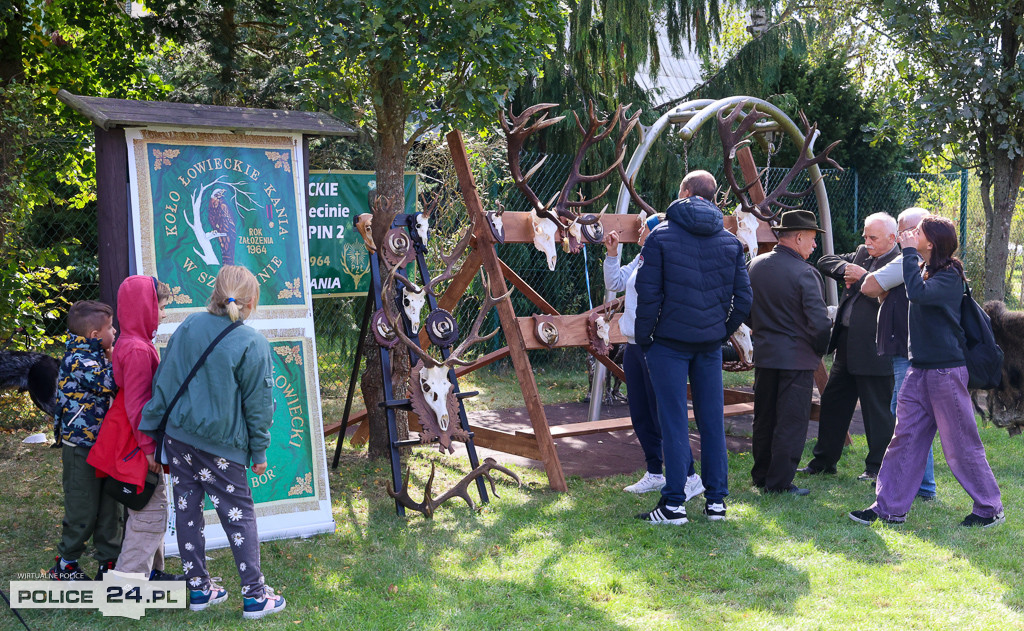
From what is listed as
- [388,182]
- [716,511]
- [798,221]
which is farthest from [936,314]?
[388,182]

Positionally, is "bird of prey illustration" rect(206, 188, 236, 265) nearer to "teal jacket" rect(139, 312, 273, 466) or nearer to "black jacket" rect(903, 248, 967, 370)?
"teal jacket" rect(139, 312, 273, 466)

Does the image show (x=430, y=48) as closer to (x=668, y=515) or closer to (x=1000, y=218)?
(x=668, y=515)

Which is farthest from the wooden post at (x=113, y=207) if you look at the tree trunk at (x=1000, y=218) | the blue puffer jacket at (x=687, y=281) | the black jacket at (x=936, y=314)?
the tree trunk at (x=1000, y=218)

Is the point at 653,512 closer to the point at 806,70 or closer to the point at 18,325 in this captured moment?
the point at 18,325

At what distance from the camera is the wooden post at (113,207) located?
14.9 ft

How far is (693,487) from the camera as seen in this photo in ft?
18.9

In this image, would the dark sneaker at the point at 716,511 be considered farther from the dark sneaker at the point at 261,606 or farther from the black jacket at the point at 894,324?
the dark sneaker at the point at 261,606

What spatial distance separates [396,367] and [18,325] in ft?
9.98

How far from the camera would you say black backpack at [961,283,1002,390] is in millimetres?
4941

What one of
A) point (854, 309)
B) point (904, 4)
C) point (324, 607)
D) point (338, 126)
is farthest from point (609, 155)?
point (324, 607)

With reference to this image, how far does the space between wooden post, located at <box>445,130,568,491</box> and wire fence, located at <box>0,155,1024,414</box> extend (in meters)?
1.39

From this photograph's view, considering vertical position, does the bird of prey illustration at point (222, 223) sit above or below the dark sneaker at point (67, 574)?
above

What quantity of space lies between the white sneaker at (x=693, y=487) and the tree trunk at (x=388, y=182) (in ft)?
6.86

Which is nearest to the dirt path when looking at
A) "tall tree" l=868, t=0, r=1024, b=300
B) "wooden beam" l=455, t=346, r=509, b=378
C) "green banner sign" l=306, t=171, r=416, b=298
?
"wooden beam" l=455, t=346, r=509, b=378
